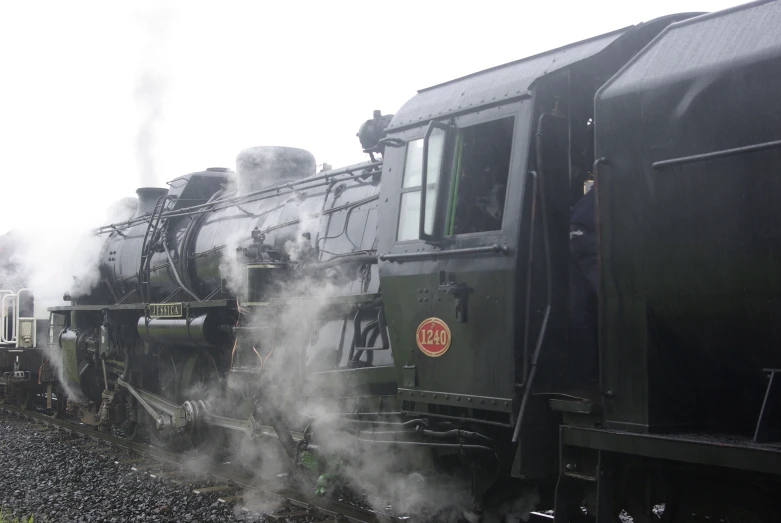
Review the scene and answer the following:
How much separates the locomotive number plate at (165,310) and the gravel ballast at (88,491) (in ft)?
5.98

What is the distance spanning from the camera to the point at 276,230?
26.2ft

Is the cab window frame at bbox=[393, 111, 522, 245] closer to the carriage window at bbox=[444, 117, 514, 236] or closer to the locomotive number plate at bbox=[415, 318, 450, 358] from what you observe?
the carriage window at bbox=[444, 117, 514, 236]

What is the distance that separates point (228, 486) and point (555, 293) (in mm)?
4480

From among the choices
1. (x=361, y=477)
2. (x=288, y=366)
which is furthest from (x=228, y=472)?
(x=361, y=477)

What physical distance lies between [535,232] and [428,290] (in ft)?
2.82

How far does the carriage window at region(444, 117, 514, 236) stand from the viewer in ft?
14.9

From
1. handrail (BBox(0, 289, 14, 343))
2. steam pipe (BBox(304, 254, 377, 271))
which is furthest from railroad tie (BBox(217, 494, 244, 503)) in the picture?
handrail (BBox(0, 289, 14, 343))

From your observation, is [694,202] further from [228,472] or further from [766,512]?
[228,472]

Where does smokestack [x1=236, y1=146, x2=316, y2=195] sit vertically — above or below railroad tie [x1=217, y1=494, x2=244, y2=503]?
above

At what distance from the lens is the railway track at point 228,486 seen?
5.93 metres

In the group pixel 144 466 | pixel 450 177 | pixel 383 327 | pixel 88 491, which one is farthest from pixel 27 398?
pixel 450 177

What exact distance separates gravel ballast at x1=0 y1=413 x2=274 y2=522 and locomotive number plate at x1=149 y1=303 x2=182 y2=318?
1822 mm

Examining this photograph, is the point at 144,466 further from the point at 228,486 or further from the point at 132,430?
the point at 132,430

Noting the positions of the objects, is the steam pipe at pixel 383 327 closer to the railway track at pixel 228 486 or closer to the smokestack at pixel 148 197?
the railway track at pixel 228 486
